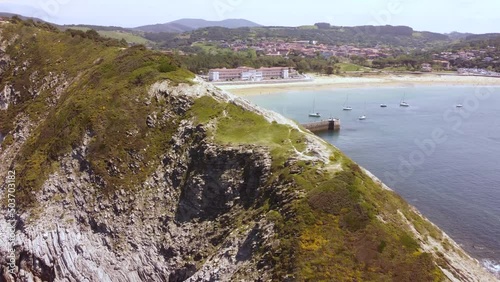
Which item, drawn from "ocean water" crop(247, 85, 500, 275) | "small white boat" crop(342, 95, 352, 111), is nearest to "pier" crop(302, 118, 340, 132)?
"ocean water" crop(247, 85, 500, 275)

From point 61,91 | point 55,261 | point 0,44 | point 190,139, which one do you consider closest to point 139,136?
point 190,139

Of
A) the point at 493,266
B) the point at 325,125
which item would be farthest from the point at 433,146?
the point at 493,266

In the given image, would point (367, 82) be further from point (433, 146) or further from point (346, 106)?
point (433, 146)

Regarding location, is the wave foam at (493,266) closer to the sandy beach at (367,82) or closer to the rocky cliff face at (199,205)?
the rocky cliff face at (199,205)

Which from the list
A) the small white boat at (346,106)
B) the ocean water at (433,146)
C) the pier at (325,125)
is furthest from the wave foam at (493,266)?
the small white boat at (346,106)

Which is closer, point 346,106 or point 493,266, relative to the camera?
point 493,266

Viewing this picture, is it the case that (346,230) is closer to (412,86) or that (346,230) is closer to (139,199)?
(139,199)

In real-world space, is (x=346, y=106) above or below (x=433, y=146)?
above
